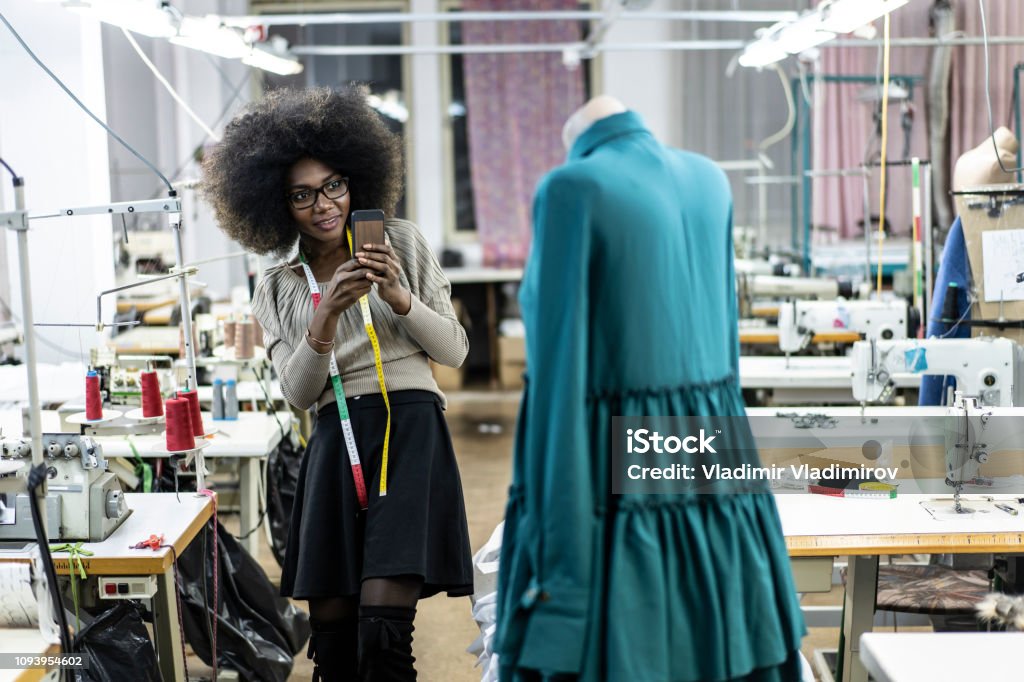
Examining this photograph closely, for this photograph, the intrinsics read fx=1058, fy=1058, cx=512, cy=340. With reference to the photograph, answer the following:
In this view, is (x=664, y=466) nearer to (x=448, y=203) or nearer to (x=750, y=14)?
(x=750, y=14)

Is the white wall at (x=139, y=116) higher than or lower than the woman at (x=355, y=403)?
higher

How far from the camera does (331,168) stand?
7.40 feet

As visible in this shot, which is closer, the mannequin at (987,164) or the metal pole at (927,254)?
the mannequin at (987,164)

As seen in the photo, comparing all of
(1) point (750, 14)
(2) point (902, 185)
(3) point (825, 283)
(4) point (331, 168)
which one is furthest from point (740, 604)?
(2) point (902, 185)

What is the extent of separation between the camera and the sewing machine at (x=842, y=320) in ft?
11.1

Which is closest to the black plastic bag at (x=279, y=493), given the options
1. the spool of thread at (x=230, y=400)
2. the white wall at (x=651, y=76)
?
the spool of thread at (x=230, y=400)

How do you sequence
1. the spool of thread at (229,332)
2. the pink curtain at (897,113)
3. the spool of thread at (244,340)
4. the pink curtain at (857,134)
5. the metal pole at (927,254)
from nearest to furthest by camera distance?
1. the metal pole at (927,254)
2. the spool of thread at (244,340)
3. the spool of thread at (229,332)
4. the pink curtain at (897,113)
5. the pink curtain at (857,134)

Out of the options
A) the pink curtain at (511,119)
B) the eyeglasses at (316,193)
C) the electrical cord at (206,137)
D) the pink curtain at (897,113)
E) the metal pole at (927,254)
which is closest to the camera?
the eyeglasses at (316,193)

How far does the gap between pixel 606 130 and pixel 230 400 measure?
2586 mm

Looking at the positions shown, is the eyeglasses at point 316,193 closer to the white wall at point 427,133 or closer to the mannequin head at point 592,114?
the mannequin head at point 592,114

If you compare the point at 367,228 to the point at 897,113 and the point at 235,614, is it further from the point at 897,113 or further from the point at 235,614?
the point at 897,113

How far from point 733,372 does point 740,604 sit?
31 centimetres

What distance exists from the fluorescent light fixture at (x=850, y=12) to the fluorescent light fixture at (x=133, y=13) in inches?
74.2

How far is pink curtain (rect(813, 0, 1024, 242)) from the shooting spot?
624 centimetres
